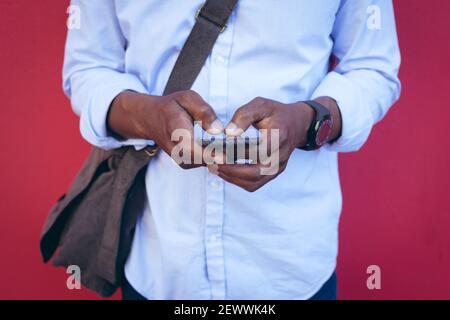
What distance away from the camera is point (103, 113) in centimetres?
92

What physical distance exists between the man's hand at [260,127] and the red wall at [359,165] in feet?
2.63

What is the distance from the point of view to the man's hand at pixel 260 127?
0.72 meters

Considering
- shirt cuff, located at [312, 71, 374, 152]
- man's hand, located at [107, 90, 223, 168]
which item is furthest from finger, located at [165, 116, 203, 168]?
shirt cuff, located at [312, 71, 374, 152]

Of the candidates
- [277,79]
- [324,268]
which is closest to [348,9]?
[277,79]

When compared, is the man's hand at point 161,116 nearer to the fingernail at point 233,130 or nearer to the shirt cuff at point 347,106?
the fingernail at point 233,130

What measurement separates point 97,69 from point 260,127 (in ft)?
1.56

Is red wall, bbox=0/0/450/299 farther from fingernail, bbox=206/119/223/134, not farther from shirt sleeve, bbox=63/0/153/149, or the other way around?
fingernail, bbox=206/119/223/134

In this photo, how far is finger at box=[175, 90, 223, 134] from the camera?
0.72m

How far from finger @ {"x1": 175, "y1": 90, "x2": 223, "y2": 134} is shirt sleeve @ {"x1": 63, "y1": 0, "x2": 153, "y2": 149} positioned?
233 millimetres

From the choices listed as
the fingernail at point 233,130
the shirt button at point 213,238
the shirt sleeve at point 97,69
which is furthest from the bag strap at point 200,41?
the shirt button at point 213,238

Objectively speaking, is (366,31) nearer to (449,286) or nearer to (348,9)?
(348,9)
